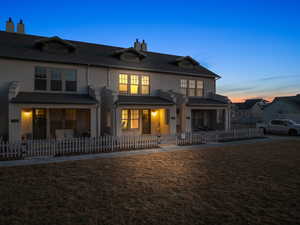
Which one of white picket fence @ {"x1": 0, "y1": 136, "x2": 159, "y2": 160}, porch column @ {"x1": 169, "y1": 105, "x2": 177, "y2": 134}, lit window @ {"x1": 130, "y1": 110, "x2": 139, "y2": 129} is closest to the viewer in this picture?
white picket fence @ {"x1": 0, "y1": 136, "x2": 159, "y2": 160}

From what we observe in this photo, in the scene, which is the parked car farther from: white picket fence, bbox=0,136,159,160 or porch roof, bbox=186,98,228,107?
white picket fence, bbox=0,136,159,160

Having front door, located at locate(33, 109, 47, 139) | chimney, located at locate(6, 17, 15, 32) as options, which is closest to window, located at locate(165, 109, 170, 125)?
front door, located at locate(33, 109, 47, 139)

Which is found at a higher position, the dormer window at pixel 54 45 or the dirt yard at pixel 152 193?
the dormer window at pixel 54 45

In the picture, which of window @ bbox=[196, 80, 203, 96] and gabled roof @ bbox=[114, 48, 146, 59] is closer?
gabled roof @ bbox=[114, 48, 146, 59]

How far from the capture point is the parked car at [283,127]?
19667 mm

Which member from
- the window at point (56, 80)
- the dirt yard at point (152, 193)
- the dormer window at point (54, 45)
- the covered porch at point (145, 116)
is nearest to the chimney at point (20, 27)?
the dormer window at point (54, 45)

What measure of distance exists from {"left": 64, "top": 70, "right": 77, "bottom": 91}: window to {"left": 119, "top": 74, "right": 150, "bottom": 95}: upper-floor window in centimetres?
381

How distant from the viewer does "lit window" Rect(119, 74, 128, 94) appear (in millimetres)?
16703

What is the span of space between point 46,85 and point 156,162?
1069 cm

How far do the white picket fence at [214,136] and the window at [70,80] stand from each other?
929 cm

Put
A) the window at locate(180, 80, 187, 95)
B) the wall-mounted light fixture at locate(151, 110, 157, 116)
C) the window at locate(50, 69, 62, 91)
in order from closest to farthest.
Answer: the window at locate(50, 69, 62, 91) → the wall-mounted light fixture at locate(151, 110, 157, 116) → the window at locate(180, 80, 187, 95)

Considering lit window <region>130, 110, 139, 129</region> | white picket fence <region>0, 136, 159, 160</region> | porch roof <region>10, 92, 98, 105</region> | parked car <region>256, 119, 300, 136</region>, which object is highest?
porch roof <region>10, 92, 98, 105</region>

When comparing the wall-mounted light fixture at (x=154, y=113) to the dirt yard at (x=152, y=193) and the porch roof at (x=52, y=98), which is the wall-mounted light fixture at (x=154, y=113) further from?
the dirt yard at (x=152, y=193)

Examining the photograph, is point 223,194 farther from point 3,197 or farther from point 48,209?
point 3,197
